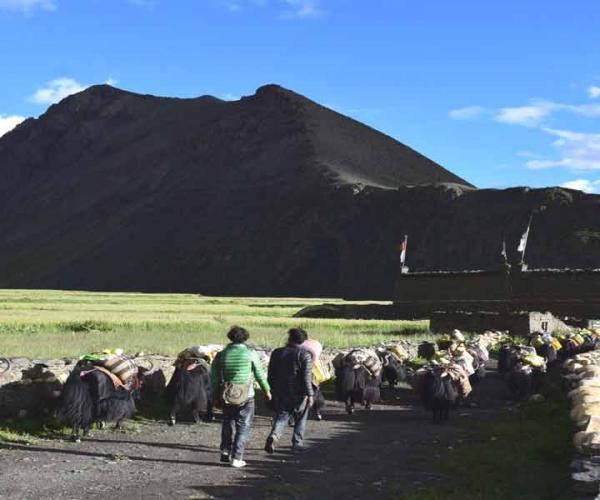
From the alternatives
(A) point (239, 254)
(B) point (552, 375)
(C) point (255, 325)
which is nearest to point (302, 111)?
(A) point (239, 254)

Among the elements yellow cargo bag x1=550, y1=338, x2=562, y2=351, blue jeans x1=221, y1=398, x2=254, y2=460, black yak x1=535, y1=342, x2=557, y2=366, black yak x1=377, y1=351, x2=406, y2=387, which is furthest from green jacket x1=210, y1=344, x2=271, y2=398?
yellow cargo bag x1=550, y1=338, x2=562, y2=351

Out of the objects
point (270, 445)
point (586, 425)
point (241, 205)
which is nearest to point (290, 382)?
point (270, 445)

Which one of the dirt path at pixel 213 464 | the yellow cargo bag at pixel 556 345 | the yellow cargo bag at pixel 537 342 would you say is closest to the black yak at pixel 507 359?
the yellow cargo bag at pixel 537 342

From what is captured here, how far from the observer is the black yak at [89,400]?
1198cm

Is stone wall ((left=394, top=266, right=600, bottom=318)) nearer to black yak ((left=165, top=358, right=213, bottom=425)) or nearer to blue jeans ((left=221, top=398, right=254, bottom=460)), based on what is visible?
black yak ((left=165, top=358, right=213, bottom=425))

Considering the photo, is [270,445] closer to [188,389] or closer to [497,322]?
[188,389]

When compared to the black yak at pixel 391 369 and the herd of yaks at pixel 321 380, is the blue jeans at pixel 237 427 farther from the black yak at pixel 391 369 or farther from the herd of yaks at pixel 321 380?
the black yak at pixel 391 369

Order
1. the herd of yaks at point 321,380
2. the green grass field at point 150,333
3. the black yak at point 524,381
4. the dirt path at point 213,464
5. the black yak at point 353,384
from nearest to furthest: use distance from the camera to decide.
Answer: the dirt path at point 213,464, the herd of yaks at point 321,380, the black yak at point 353,384, the black yak at point 524,381, the green grass field at point 150,333

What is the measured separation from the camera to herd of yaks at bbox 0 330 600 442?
40.2ft

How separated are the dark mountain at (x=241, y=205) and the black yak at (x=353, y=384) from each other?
66.0m

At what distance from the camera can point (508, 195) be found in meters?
93.7

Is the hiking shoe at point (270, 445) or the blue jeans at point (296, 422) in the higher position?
the blue jeans at point (296, 422)

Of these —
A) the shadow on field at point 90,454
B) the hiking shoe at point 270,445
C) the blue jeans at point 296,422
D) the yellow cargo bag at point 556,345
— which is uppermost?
the yellow cargo bag at point 556,345

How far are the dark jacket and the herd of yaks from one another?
1.84m
